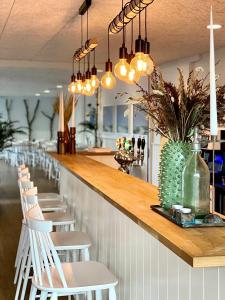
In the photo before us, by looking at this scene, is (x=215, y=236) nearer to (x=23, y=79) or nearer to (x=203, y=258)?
(x=203, y=258)

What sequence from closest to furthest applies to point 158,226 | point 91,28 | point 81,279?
point 158,226 < point 81,279 < point 91,28

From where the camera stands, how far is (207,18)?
4.43m

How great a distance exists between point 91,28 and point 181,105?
3.22 meters

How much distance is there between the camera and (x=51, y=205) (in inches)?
173

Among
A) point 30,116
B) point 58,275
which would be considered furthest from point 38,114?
point 58,275

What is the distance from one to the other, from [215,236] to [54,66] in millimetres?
6966

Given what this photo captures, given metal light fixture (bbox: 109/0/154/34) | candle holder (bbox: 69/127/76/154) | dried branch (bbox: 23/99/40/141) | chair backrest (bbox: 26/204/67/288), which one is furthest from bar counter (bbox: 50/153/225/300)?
dried branch (bbox: 23/99/40/141)

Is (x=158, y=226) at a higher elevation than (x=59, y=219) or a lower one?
higher

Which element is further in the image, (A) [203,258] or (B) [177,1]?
(B) [177,1]

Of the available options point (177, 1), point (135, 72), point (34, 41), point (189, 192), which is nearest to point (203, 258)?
point (189, 192)

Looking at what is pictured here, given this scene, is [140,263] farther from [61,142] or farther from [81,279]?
[61,142]

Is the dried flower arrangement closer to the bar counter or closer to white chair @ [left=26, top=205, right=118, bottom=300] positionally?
the bar counter

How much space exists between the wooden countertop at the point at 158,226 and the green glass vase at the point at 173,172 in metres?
0.10

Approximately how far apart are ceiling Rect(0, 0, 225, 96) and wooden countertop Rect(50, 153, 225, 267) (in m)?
1.62
